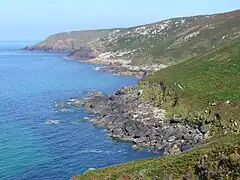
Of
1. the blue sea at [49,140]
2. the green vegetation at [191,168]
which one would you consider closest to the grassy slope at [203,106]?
the green vegetation at [191,168]

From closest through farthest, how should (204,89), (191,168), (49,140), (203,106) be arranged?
(191,168)
(49,140)
(203,106)
(204,89)

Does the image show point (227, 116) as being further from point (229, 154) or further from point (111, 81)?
point (111, 81)

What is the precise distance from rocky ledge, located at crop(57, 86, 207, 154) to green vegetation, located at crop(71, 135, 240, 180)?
28.4 metres

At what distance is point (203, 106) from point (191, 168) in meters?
44.3

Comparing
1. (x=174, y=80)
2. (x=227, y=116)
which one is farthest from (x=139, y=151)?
(x=174, y=80)

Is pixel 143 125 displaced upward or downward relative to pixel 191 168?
downward

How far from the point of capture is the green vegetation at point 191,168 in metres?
29.3

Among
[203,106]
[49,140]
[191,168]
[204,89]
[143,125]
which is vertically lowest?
[49,140]

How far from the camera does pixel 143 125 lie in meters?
74.7

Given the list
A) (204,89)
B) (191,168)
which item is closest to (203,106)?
(204,89)

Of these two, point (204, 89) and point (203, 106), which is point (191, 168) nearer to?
point (203, 106)

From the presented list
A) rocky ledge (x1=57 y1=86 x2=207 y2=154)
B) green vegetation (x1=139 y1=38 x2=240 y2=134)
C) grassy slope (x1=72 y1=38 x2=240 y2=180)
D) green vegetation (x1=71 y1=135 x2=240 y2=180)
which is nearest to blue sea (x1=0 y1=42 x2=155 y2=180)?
rocky ledge (x1=57 y1=86 x2=207 y2=154)

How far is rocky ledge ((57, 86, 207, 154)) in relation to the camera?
6688 cm

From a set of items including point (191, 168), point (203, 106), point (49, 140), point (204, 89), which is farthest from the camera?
point (204, 89)
